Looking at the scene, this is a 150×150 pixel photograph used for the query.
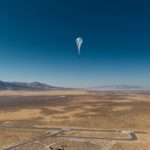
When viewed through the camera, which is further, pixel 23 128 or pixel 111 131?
pixel 23 128

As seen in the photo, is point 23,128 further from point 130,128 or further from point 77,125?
point 130,128

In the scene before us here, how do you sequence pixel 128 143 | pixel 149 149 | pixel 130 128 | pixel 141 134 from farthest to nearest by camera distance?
pixel 130 128, pixel 141 134, pixel 128 143, pixel 149 149

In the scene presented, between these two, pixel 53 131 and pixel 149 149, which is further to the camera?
pixel 53 131

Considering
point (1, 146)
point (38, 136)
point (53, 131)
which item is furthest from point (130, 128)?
point (1, 146)

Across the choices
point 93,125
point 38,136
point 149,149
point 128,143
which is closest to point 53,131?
point 38,136

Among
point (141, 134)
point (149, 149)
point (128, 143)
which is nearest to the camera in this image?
point (149, 149)

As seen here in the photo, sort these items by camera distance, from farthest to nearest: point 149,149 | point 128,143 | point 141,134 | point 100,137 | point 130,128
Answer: point 130,128 → point 141,134 → point 100,137 → point 128,143 → point 149,149

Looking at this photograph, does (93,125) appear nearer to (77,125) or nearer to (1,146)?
(77,125)

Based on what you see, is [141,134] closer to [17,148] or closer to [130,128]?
[130,128]

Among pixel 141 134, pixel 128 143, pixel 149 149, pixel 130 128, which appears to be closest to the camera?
pixel 149 149
